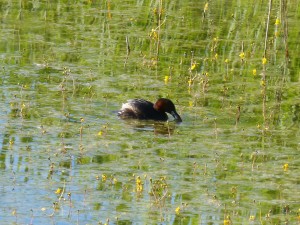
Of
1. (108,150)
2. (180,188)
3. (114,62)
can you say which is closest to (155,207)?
(180,188)

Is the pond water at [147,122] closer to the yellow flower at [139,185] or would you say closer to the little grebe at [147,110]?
the yellow flower at [139,185]

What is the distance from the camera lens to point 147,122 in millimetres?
11383

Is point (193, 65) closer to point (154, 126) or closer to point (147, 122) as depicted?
point (147, 122)

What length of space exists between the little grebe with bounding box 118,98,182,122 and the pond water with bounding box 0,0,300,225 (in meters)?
0.12

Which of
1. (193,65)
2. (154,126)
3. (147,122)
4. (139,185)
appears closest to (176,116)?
(154,126)

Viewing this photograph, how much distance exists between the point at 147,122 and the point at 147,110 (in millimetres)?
157

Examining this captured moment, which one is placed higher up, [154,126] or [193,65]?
[193,65]

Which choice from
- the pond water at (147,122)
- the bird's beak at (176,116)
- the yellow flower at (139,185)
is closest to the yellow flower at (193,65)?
the pond water at (147,122)

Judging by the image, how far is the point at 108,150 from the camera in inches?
384

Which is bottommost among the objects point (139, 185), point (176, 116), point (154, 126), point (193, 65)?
point (139, 185)

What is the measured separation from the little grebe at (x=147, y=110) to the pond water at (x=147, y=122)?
0.39 ft

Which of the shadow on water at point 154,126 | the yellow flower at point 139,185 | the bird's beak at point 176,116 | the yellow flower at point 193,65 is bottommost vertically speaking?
the yellow flower at point 139,185

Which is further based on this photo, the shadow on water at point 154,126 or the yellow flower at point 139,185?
the shadow on water at point 154,126

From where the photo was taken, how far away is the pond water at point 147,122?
8289 millimetres
